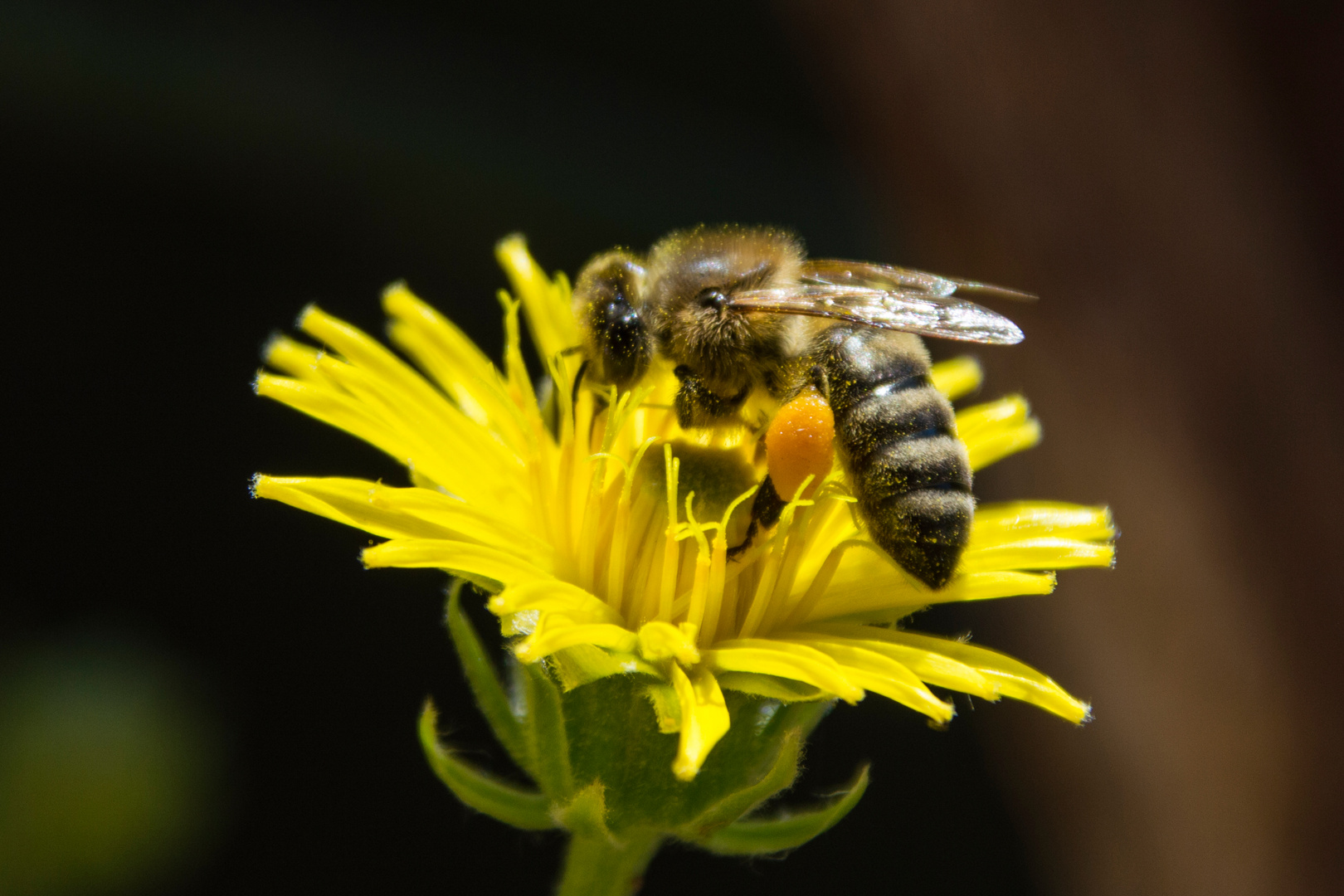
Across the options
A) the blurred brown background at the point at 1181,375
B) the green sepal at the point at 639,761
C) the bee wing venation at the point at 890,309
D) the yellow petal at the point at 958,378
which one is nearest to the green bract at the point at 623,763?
the green sepal at the point at 639,761

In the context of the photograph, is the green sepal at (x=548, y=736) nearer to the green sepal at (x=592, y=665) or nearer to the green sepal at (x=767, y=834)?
the green sepal at (x=592, y=665)

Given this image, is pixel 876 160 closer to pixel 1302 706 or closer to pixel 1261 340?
pixel 1261 340

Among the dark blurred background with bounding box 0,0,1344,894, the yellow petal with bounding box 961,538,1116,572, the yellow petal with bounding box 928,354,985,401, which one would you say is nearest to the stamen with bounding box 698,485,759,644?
the yellow petal with bounding box 961,538,1116,572

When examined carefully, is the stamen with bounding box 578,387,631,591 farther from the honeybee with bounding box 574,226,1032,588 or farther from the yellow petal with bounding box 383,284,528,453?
the yellow petal with bounding box 383,284,528,453

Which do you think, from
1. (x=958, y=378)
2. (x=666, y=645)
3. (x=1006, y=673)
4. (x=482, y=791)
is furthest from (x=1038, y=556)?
(x=482, y=791)

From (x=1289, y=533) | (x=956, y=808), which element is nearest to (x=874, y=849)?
(x=956, y=808)

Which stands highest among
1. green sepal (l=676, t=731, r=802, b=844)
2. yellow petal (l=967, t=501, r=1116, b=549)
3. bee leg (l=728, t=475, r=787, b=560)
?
yellow petal (l=967, t=501, r=1116, b=549)
